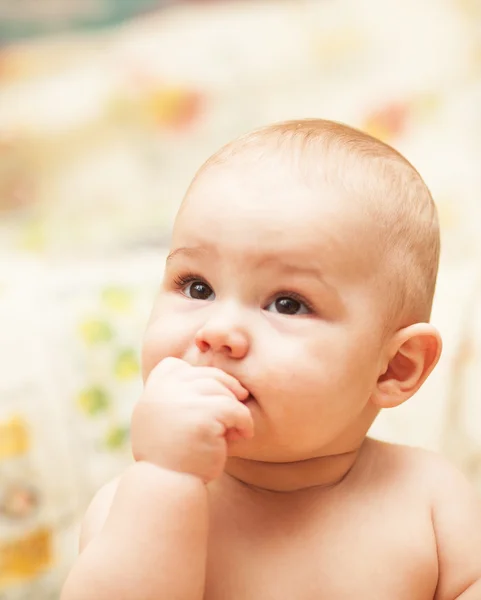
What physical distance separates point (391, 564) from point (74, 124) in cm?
121

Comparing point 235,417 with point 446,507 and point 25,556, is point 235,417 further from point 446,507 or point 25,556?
point 25,556

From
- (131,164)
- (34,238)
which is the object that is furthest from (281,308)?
(131,164)

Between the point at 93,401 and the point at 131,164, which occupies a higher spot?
the point at 131,164

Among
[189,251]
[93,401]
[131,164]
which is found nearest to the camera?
[189,251]

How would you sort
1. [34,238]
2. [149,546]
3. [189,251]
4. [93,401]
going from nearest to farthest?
[149,546]
[189,251]
[93,401]
[34,238]

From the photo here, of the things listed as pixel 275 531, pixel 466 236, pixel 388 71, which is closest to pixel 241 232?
pixel 275 531

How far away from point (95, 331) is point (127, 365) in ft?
0.23

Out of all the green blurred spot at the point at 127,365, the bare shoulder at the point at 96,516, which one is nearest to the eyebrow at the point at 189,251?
the bare shoulder at the point at 96,516

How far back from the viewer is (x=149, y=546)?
2.45 ft

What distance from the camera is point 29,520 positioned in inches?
47.6

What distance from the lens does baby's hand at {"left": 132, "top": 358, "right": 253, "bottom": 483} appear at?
75 centimetres

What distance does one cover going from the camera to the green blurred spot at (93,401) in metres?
1.28

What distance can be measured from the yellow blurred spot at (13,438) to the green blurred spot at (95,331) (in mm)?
160

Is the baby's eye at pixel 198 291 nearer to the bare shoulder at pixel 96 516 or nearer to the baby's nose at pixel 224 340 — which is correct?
the baby's nose at pixel 224 340
